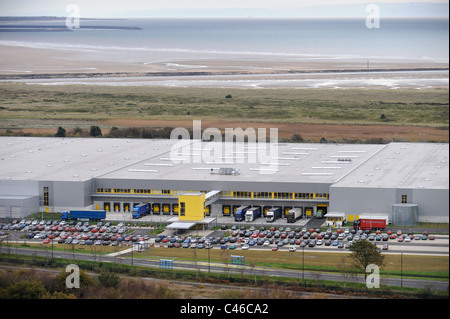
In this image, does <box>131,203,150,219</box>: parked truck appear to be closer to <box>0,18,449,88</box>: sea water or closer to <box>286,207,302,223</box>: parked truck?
<box>286,207,302,223</box>: parked truck

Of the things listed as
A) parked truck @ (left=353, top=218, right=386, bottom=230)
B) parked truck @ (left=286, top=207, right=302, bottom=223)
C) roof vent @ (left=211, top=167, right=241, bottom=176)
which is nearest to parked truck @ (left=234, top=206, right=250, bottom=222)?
parked truck @ (left=286, top=207, right=302, bottom=223)

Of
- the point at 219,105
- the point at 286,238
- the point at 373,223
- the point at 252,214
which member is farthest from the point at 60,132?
the point at 373,223

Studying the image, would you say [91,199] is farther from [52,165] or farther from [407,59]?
[407,59]

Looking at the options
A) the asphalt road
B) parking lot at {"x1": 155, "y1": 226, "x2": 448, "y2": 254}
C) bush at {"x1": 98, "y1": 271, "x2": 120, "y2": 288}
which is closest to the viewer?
bush at {"x1": 98, "y1": 271, "x2": 120, "y2": 288}

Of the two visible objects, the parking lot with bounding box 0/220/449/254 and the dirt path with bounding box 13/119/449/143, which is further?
the dirt path with bounding box 13/119/449/143

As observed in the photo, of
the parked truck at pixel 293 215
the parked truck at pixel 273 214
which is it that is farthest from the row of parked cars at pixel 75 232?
the parked truck at pixel 293 215

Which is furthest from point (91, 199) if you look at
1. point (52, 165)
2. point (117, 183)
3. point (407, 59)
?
point (407, 59)

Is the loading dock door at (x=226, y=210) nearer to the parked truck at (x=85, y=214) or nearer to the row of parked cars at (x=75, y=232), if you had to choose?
the row of parked cars at (x=75, y=232)
